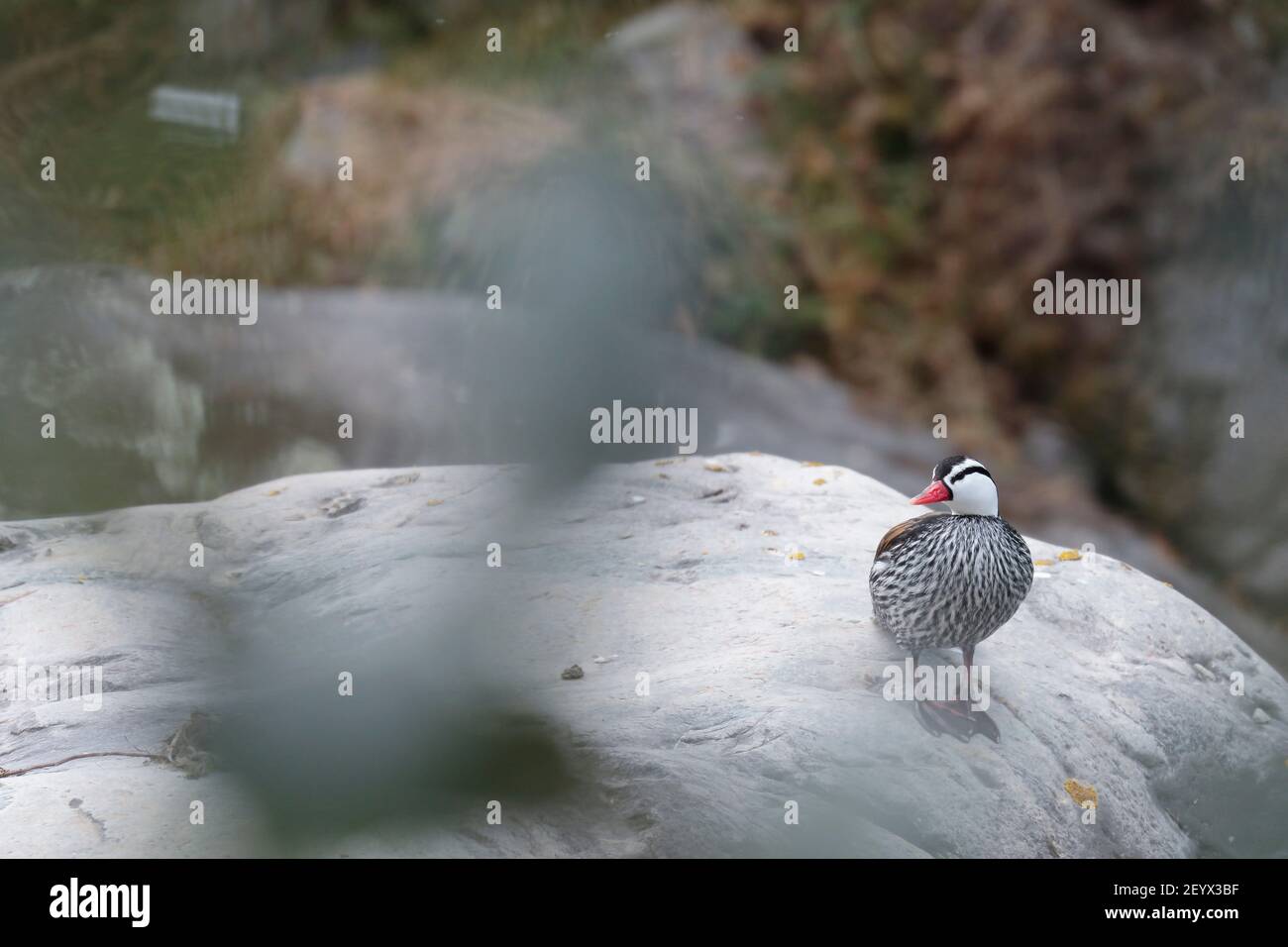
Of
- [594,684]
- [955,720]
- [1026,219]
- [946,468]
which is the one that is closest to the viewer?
[594,684]

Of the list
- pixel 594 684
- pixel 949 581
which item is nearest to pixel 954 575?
pixel 949 581

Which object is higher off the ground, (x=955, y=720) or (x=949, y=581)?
(x=949, y=581)

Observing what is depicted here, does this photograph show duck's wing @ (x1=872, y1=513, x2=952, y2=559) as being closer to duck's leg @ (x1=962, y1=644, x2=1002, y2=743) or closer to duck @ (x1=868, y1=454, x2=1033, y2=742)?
duck @ (x1=868, y1=454, x2=1033, y2=742)

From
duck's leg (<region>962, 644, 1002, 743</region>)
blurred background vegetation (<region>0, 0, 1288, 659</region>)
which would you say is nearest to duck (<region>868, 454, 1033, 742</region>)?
duck's leg (<region>962, 644, 1002, 743</region>)

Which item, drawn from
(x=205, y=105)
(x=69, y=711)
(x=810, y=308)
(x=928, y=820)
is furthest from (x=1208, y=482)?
(x=205, y=105)

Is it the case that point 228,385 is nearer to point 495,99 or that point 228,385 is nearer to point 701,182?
point 495,99

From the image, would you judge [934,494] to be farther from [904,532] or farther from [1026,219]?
[1026,219]

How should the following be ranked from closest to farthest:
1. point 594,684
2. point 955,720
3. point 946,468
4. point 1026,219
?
point 594,684 < point 955,720 < point 946,468 < point 1026,219

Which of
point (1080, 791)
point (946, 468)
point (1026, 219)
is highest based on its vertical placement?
point (1026, 219)
